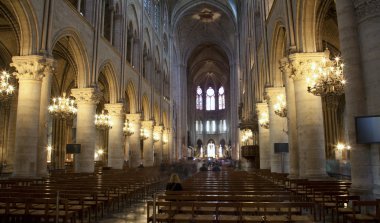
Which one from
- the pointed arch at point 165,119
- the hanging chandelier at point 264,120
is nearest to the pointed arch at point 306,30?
the hanging chandelier at point 264,120

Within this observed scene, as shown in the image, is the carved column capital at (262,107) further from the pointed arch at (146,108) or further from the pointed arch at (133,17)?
the pointed arch at (146,108)

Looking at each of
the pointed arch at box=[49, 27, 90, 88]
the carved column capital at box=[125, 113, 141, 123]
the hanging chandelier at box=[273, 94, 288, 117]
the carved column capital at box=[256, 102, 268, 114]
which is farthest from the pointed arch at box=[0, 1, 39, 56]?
the carved column capital at box=[256, 102, 268, 114]

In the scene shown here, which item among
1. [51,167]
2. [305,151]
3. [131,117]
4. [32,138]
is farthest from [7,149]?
[305,151]

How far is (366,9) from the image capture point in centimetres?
746

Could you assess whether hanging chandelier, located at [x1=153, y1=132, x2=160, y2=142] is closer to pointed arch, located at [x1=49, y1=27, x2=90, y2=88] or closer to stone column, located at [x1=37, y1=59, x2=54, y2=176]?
pointed arch, located at [x1=49, y1=27, x2=90, y2=88]

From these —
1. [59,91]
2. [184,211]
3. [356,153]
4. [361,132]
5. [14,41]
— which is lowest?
[184,211]

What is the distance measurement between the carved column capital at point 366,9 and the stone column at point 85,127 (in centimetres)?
1470

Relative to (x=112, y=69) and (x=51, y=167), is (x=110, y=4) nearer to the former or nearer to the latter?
(x=112, y=69)

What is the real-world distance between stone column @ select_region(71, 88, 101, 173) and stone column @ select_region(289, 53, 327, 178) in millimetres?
11579

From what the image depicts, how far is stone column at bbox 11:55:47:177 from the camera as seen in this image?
12.9m

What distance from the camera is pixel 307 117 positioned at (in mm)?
12406

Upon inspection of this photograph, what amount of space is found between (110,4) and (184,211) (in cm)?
1991

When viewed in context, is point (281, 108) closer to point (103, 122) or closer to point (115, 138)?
point (103, 122)

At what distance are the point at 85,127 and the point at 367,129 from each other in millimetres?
15290
